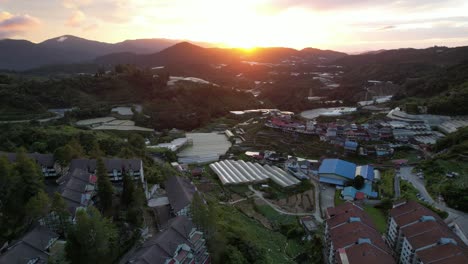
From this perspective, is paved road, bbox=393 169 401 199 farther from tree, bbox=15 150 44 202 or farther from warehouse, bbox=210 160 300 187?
tree, bbox=15 150 44 202

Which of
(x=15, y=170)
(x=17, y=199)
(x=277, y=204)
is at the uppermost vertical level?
(x=15, y=170)

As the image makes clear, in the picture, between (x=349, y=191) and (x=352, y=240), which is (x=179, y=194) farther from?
(x=349, y=191)

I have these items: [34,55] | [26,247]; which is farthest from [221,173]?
[34,55]

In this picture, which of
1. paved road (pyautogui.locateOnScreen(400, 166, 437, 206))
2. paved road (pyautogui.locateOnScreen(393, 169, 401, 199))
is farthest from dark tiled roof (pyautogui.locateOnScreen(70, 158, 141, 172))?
paved road (pyautogui.locateOnScreen(400, 166, 437, 206))

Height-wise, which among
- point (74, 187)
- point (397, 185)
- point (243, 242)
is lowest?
point (397, 185)

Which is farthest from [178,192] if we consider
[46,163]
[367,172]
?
[367,172]

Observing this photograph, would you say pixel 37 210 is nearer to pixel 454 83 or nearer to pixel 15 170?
pixel 15 170

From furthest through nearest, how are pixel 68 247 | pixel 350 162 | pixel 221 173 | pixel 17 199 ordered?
pixel 350 162
pixel 221 173
pixel 17 199
pixel 68 247
